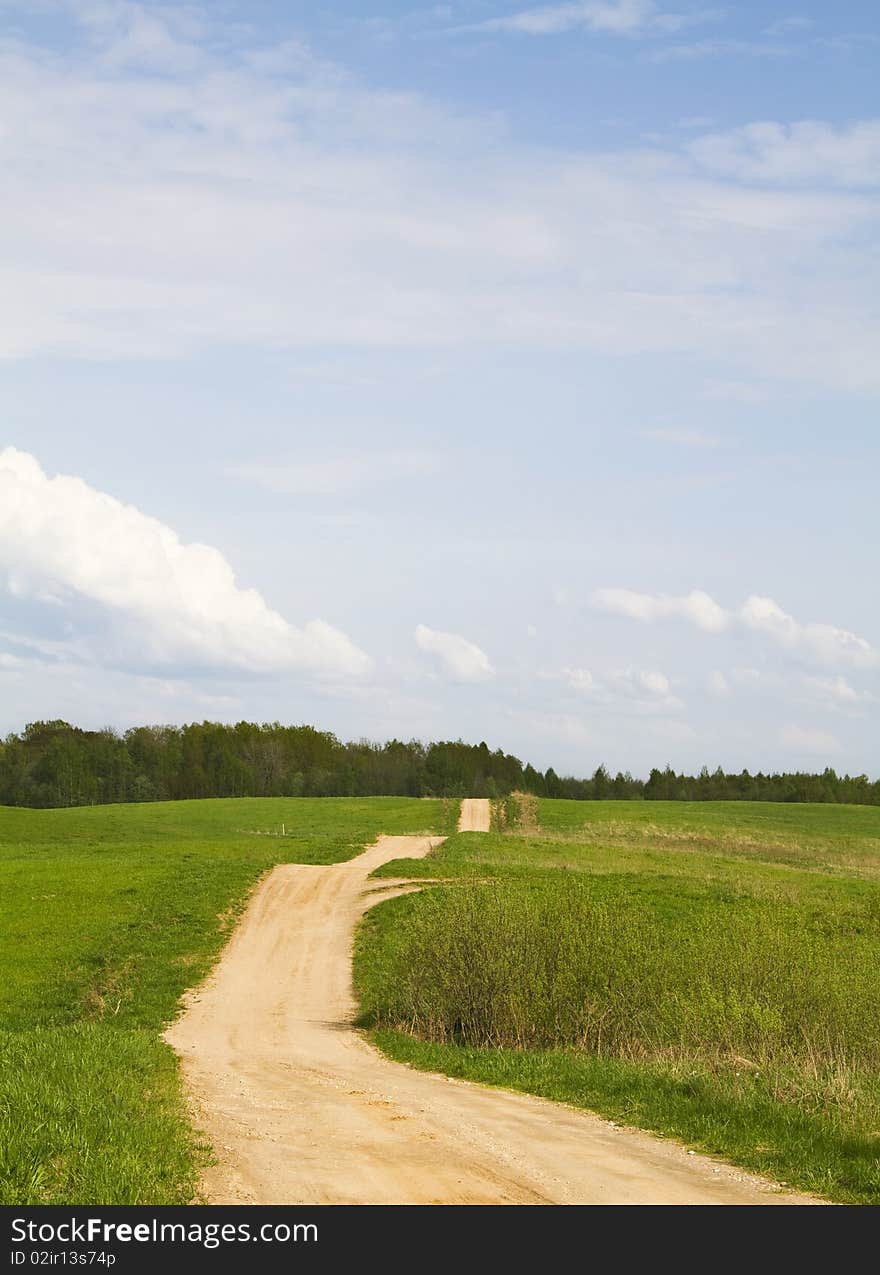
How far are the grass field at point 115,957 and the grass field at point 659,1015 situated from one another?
17.1ft

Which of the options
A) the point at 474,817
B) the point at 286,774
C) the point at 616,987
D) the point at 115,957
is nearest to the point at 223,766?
the point at 286,774

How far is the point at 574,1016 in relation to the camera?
20688 mm

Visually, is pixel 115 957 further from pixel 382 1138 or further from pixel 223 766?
pixel 223 766

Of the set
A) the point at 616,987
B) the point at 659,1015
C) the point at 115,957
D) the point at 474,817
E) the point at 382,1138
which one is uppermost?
the point at 382,1138

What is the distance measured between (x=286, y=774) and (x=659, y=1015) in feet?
382

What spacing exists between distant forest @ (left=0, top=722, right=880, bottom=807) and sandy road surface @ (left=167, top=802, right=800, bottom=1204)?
3501 inches

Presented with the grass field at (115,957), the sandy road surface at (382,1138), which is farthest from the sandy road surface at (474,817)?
the sandy road surface at (382,1138)

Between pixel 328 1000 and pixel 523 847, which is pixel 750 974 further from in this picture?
pixel 523 847

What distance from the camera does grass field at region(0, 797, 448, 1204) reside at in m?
9.61

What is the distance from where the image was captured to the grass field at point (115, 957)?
9609 mm

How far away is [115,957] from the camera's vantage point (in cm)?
2956

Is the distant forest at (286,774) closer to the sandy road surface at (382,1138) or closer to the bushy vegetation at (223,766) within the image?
the bushy vegetation at (223,766)

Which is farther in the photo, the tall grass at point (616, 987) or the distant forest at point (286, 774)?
the distant forest at point (286, 774)
